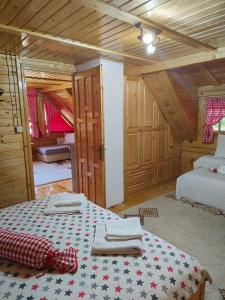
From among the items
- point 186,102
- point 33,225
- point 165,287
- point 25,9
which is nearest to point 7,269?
point 33,225

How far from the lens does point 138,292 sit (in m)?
1.08

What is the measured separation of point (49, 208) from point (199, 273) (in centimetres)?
129

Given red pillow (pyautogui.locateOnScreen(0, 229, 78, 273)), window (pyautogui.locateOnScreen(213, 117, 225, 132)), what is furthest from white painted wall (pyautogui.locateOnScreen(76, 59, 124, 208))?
window (pyautogui.locateOnScreen(213, 117, 225, 132))

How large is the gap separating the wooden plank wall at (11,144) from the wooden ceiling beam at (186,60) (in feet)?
6.41

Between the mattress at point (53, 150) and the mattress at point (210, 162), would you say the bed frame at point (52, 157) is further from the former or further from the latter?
the mattress at point (210, 162)

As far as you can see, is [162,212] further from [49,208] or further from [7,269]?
[7,269]

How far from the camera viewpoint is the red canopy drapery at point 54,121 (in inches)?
263

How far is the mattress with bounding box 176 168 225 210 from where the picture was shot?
304cm

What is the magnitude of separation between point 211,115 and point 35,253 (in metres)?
4.04

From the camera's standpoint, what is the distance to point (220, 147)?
13.0ft

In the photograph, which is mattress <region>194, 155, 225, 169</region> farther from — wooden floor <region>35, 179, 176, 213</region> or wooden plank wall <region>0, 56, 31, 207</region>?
wooden plank wall <region>0, 56, 31, 207</region>

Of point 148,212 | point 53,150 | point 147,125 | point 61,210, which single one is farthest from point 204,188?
point 53,150

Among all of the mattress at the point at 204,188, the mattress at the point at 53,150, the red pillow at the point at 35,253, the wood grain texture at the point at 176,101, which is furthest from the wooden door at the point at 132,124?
the mattress at the point at 53,150

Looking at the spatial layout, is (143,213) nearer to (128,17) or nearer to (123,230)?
(123,230)
